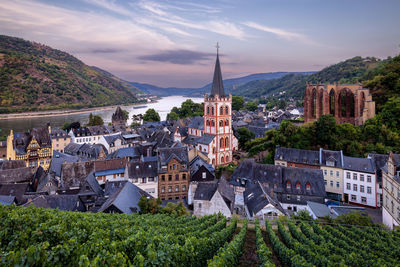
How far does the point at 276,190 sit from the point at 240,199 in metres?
5.07

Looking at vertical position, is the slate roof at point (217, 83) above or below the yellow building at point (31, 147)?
above

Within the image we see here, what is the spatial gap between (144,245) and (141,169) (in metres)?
25.3

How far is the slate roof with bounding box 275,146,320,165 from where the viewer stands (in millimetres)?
37875

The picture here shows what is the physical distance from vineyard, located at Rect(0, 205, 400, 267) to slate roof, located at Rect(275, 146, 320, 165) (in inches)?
644

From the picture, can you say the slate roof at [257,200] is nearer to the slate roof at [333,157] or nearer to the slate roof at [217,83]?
the slate roof at [333,157]

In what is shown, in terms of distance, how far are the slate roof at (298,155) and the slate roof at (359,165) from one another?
3.81 metres

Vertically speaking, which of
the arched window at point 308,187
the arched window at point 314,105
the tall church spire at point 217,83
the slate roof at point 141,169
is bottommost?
the arched window at point 308,187

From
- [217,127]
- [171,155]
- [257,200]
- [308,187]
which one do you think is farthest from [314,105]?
[171,155]

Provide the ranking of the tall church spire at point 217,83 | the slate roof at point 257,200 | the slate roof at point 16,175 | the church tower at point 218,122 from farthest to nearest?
the tall church spire at point 217,83, the church tower at point 218,122, the slate roof at point 16,175, the slate roof at point 257,200

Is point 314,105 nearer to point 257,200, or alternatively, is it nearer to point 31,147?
point 257,200

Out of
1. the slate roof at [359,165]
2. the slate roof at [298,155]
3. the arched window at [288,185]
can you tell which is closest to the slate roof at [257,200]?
the arched window at [288,185]

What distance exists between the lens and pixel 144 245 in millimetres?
12383

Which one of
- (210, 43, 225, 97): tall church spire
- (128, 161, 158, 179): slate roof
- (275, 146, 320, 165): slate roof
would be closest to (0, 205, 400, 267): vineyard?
(128, 161, 158, 179): slate roof

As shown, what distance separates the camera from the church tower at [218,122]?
171 feet
